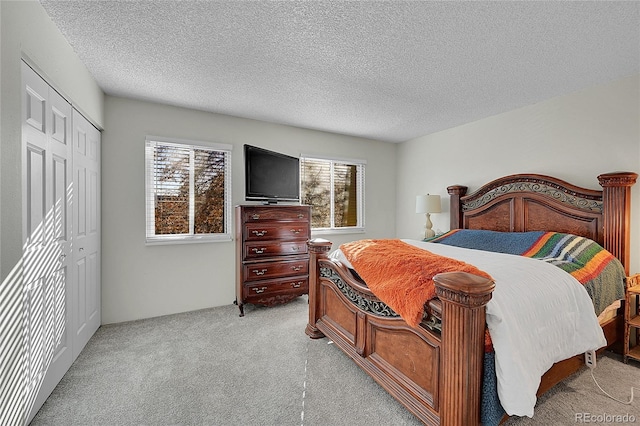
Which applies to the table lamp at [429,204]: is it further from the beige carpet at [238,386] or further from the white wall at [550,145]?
the beige carpet at [238,386]

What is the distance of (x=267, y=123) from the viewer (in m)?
3.88

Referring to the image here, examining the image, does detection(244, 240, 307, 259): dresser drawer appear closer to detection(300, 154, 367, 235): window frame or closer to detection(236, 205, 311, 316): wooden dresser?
detection(236, 205, 311, 316): wooden dresser

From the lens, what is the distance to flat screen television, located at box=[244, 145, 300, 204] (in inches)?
136

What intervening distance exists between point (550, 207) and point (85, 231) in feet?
14.7

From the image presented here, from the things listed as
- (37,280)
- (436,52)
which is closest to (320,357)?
(37,280)

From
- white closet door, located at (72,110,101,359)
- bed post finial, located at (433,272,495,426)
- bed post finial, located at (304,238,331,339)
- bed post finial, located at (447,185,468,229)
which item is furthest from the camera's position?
bed post finial, located at (447,185,468,229)

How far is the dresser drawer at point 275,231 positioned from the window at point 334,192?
64 centimetres

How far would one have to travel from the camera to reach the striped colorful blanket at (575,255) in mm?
2043

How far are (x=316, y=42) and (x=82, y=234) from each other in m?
2.52

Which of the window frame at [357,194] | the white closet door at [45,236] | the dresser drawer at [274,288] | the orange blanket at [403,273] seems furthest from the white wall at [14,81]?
the window frame at [357,194]

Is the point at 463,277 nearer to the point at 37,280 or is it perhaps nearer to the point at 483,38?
the point at 483,38

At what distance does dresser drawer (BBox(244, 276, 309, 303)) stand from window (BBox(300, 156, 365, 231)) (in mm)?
961
